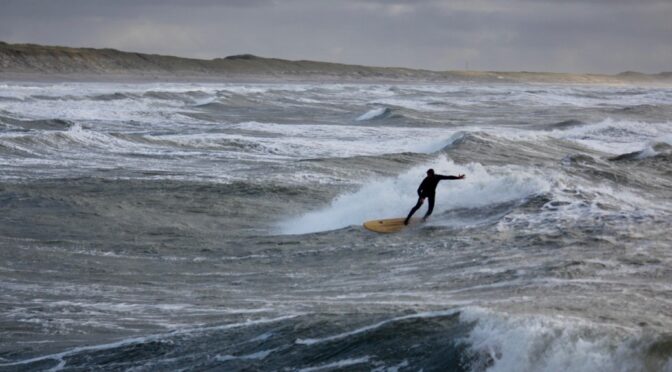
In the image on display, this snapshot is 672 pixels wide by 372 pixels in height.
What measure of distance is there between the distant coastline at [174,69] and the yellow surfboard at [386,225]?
246ft

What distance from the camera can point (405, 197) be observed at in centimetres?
1973

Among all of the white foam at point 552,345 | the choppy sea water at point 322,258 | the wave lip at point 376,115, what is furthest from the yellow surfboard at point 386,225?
the wave lip at point 376,115

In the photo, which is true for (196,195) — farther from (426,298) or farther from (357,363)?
(357,363)

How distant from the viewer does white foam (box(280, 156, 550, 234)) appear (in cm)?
1812

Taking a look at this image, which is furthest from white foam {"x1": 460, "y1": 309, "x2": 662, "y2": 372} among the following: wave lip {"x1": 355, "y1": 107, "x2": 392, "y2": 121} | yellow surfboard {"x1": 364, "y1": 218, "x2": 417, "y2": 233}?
wave lip {"x1": 355, "y1": 107, "x2": 392, "y2": 121}

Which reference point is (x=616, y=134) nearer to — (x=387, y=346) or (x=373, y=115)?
(x=373, y=115)

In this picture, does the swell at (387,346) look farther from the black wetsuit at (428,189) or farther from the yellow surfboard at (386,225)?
the black wetsuit at (428,189)

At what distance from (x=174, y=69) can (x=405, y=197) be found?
109m

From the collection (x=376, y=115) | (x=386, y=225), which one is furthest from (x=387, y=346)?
(x=376, y=115)

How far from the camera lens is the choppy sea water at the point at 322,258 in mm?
9664

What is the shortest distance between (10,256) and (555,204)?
8685mm

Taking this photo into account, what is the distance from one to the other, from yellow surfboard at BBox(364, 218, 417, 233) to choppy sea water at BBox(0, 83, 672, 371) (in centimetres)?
30

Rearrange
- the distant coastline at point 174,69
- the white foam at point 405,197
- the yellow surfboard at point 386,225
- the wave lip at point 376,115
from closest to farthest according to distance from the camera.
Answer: the yellow surfboard at point 386,225
the white foam at point 405,197
the wave lip at point 376,115
the distant coastline at point 174,69

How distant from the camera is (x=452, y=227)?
16750 mm
